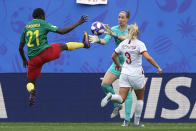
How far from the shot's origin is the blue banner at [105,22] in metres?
12.5

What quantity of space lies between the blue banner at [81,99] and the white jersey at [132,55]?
184 centimetres

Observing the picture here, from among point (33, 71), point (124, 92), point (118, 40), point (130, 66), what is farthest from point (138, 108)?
point (33, 71)

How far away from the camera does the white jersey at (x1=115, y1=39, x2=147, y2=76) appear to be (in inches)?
311

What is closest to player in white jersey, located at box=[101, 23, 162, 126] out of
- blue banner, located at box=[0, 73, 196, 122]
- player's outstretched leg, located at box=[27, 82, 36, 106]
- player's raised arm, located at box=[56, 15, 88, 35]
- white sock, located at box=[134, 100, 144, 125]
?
white sock, located at box=[134, 100, 144, 125]

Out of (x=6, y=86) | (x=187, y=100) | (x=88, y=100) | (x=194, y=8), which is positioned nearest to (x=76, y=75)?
(x=88, y=100)

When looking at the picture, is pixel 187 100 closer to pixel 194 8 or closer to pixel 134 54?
pixel 134 54

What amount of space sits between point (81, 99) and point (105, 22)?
2986 mm

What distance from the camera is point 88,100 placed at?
9.82 m

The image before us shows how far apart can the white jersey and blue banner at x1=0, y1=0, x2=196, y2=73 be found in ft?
14.5

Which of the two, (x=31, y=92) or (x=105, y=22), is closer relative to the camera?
(x=31, y=92)

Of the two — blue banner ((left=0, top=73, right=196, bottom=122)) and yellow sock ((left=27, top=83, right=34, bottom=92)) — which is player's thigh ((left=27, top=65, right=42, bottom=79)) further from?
blue banner ((left=0, top=73, right=196, bottom=122))

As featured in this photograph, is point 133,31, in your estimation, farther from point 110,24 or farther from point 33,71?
point 110,24

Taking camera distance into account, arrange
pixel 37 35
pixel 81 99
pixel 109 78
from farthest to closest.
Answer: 1. pixel 81 99
2. pixel 109 78
3. pixel 37 35

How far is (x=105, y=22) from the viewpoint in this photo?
1245cm
